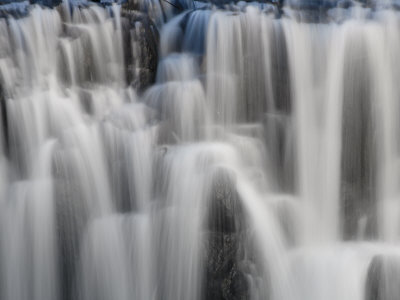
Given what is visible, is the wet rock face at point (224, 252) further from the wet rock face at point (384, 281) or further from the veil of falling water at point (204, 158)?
the wet rock face at point (384, 281)

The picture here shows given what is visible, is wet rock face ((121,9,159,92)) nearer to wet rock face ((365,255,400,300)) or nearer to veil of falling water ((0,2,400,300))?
veil of falling water ((0,2,400,300))

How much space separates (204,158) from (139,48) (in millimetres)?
2288

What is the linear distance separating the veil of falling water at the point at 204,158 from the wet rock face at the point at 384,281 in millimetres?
13

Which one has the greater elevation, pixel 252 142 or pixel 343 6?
pixel 343 6

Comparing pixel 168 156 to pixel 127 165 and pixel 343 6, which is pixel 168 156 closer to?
pixel 127 165

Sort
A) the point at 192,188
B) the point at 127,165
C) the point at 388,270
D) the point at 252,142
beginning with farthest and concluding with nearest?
the point at 252,142
the point at 127,165
the point at 192,188
the point at 388,270

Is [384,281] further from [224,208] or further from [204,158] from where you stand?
[204,158]

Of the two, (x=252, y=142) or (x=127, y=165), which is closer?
(x=127, y=165)

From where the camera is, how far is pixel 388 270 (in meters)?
5.08

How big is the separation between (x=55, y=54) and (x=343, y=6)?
12.8ft

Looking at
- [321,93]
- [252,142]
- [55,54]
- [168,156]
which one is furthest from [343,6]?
[55,54]

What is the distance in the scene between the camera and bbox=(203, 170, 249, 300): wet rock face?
5.24 m

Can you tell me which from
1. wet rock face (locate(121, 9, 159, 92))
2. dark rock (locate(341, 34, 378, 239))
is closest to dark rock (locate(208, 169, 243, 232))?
→ dark rock (locate(341, 34, 378, 239))

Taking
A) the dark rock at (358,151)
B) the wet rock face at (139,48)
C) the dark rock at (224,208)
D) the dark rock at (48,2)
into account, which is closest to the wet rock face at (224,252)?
the dark rock at (224,208)
